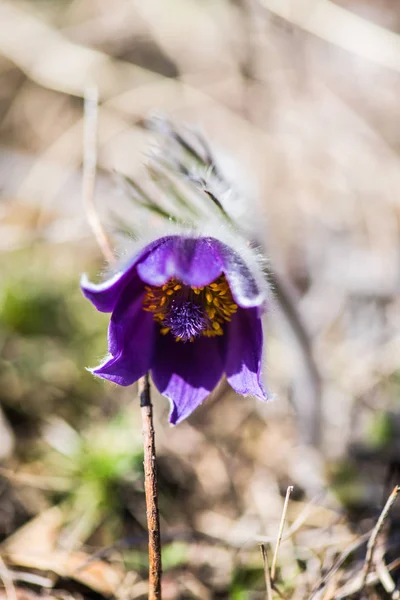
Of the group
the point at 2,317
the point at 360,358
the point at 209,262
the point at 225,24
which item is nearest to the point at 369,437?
the point at 360,358

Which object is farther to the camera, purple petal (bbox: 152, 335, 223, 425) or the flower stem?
purple petal (bbox: 152, 335, 223, 425)

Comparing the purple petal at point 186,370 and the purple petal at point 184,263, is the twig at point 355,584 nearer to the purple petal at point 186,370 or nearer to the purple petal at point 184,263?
the purple petal at point 186,370

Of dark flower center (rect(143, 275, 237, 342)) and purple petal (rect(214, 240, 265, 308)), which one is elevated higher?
purple petal (rect(214, 240, 265, 308))

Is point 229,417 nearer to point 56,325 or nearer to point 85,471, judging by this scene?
point 85,471

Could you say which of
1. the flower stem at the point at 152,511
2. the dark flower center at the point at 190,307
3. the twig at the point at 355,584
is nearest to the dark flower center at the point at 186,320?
the dark flower center at the point at 190,307

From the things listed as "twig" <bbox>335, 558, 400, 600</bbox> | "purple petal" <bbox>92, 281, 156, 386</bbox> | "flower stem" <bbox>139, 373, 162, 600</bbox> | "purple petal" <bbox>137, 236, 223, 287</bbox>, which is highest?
"purple petal" <bbox>137, 236, 223, 287</bbox>

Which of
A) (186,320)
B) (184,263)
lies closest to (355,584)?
(186,320)

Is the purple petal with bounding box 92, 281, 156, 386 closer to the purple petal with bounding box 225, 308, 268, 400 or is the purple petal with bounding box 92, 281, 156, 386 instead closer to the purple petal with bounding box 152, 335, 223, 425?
the purple petal with bounding box 152, 335, 223, 425

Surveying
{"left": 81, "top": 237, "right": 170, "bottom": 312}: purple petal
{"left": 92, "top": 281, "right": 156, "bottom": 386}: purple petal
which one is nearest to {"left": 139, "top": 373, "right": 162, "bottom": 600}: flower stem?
{"left": 92, "top": 281, "right": 156, "bottom": 386}: purple petal
